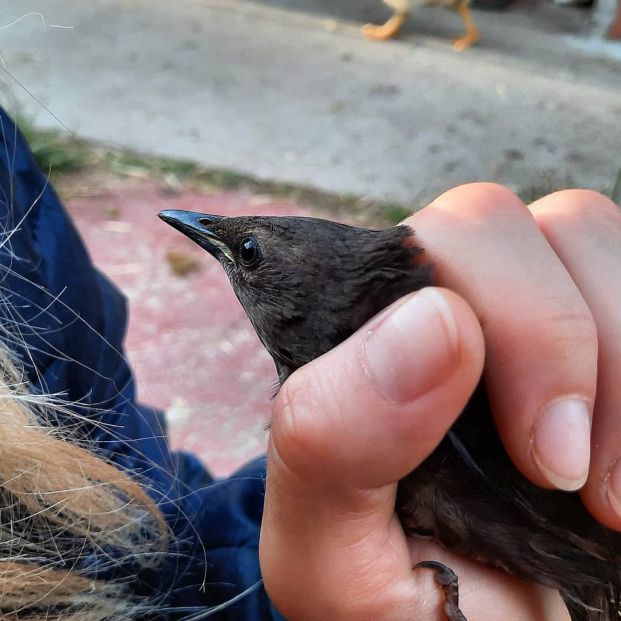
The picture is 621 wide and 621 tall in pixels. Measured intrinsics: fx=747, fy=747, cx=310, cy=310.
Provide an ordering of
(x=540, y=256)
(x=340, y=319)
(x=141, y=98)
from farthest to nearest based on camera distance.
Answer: (x=141, y=98) < (x=340, y=319) < (x=540, y=256)

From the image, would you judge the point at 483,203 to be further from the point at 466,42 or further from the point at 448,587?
the point at 466,42

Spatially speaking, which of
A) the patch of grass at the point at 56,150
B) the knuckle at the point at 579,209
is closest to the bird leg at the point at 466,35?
the patch of grass at the point at 56,150

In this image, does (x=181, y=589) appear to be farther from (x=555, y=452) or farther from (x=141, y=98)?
(x=141, y=98)

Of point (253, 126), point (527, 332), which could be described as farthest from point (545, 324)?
point (253, 126)

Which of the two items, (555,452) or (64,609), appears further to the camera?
(64,609)

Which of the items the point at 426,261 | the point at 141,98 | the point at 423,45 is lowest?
the point at 141,98

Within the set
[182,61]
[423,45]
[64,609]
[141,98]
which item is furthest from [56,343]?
[423,45]

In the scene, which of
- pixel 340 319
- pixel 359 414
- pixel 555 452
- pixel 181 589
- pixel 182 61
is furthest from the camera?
Answer: pixel 182 61

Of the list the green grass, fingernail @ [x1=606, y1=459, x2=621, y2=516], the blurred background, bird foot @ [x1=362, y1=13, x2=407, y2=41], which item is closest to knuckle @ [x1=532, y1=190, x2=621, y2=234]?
fingernail @ [x1=606, y1=459, x2=621, y2=516]
